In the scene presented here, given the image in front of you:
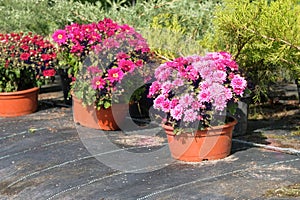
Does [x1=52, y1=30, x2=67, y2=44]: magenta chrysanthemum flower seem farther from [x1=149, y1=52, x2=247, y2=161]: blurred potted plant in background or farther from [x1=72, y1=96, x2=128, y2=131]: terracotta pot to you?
[x1=149, y1=52, x2=247, y2=161]: blurred potted plant in background

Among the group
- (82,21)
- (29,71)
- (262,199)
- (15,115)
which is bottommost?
(262,199)

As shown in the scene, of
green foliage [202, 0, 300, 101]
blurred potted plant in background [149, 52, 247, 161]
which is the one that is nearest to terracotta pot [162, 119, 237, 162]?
blurred potted plant in background [149, 52, 247, 161]

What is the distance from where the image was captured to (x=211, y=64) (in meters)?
4.29

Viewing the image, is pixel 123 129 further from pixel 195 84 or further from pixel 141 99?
pixel 195 84

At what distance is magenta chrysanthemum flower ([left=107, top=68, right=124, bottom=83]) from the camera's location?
5.18 m

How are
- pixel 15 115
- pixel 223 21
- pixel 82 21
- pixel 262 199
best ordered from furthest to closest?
1. pixel 82 21
2. pixel 15 115
3. pixel 223 21
4. pixel 262 199

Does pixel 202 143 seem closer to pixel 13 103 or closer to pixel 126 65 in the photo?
pixel 126 65

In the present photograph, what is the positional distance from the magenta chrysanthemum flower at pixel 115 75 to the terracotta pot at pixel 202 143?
3.23 ft

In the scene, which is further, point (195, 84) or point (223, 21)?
point (223, 21)

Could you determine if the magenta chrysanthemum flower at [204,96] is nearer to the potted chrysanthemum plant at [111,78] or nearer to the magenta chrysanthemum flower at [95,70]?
the potted chrysanthemum plant at [111,78]

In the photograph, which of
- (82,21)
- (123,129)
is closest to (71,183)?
(123,129)

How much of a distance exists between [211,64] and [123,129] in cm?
156

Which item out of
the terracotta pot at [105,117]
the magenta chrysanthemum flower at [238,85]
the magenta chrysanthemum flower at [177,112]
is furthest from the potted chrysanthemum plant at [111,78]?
the magenta chrysanthemum flower at [238,85]

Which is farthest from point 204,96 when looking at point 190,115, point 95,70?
point 95,70
